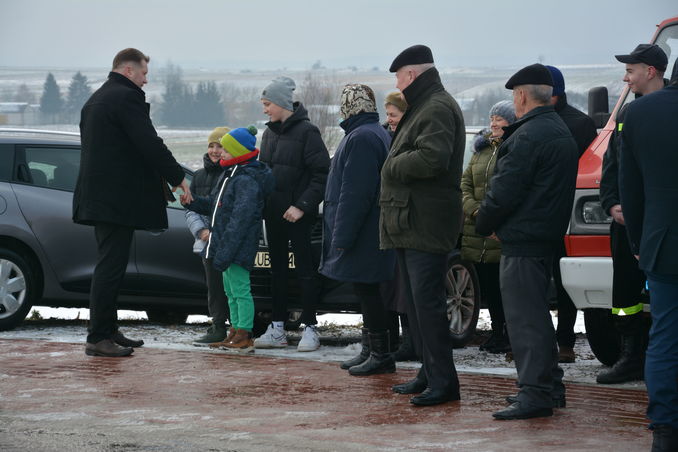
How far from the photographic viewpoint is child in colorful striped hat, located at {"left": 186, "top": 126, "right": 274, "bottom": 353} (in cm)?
835

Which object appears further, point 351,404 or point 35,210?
point 35,210

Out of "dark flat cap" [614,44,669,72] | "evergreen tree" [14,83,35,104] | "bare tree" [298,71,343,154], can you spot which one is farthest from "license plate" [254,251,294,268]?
"evergreen tree" [14,83,35,104]

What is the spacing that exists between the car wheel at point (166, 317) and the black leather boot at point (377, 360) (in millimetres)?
3615

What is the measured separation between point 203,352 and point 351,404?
2354 millimetres

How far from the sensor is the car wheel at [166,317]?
10.6 metres

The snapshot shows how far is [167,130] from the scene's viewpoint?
150m

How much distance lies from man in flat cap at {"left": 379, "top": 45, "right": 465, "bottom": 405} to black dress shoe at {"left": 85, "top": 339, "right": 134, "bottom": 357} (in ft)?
8.49

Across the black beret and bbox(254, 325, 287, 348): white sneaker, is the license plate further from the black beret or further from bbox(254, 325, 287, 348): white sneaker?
the black beret

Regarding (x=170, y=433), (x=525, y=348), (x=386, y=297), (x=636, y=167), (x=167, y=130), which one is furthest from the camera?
(x=167, y=130)

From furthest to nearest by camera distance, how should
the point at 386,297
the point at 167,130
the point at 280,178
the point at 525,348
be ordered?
the point at 167,130 → the point at 280,178 → the point at 386,297 → the point at 525,348

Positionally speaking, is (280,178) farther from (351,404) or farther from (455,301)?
(351,404)

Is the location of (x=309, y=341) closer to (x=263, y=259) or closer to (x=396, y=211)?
(x=263, y=259)

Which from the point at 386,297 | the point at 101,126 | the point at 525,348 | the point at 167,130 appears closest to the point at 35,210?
the point at 101,126

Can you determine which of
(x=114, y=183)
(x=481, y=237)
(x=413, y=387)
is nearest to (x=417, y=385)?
(x=413, y=387)
